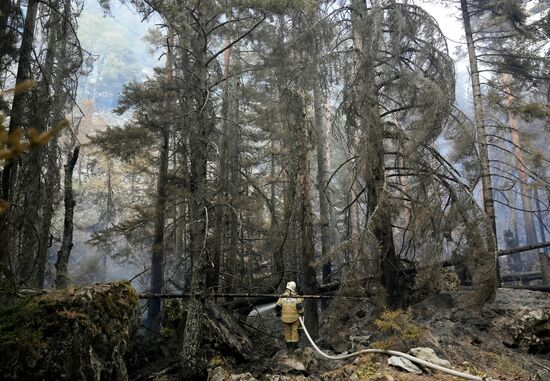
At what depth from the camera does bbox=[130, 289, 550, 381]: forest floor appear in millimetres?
6171

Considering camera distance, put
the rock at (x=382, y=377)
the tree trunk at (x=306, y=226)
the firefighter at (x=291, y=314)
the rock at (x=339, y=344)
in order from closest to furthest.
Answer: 1. the rock at (x=382, y=377)
2. the rock at (x=339, y=344)
3. the firefighter at (x=291, y=314)
4. the tree trunk at (x=306, y=226)

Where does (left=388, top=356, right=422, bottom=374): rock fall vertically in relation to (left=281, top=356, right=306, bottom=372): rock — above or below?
above

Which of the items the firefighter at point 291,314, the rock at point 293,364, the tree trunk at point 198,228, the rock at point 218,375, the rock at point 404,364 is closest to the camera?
the rock at point 404,364

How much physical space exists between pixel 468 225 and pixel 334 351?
4026 mm

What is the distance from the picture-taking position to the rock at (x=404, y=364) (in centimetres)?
567

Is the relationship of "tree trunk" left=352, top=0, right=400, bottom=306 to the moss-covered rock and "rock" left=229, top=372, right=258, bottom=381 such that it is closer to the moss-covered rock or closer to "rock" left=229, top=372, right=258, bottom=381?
"rock" left=229, top=372, right=258, bottom=381

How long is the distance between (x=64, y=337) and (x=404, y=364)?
16.4 feet

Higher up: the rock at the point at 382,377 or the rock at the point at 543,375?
the rock at the point at 382,377

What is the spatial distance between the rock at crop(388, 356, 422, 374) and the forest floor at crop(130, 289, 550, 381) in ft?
0.27

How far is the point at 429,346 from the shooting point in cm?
704

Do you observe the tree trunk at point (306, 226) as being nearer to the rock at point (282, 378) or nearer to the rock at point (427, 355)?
the rock at point (282, 378)

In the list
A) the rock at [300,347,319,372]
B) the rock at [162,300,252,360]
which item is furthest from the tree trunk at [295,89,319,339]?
the rock at [300,347,319,372]

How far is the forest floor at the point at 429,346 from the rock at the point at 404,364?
8 centimetres

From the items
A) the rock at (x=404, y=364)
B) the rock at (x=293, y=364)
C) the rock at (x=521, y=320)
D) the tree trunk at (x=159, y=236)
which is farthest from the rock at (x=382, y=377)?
the tree trunk at (x=159, y=236)
